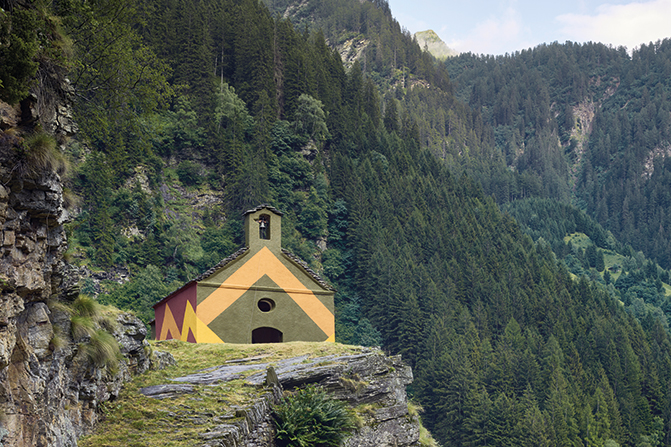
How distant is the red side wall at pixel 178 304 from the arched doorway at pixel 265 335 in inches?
151

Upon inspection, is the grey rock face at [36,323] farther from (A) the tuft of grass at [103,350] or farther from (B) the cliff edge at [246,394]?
(B) the cliff edge at [246,394]

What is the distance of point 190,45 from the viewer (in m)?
100

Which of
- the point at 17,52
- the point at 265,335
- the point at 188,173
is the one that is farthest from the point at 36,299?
the point at 188,173

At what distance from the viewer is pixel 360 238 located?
10394cm

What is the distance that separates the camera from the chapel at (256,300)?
110 ft

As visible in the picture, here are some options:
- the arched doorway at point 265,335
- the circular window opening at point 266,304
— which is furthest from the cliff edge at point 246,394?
the arched doorway at point 265,335

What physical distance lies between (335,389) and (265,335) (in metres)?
10.3

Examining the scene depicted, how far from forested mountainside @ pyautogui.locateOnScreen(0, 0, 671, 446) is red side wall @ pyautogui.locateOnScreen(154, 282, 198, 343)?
25208 millimetres

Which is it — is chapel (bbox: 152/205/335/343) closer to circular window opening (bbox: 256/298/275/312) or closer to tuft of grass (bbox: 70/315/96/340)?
circular window opening (bbox: 256/298/275/312)

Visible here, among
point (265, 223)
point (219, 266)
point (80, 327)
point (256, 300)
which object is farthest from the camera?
point (265, 223)

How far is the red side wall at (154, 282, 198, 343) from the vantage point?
111ft

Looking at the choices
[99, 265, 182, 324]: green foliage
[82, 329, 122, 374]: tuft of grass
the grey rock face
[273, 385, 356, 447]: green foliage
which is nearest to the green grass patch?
the grey rock face

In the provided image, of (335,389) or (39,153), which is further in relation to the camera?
(335,389)

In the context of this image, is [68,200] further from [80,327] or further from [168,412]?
[168,412]
